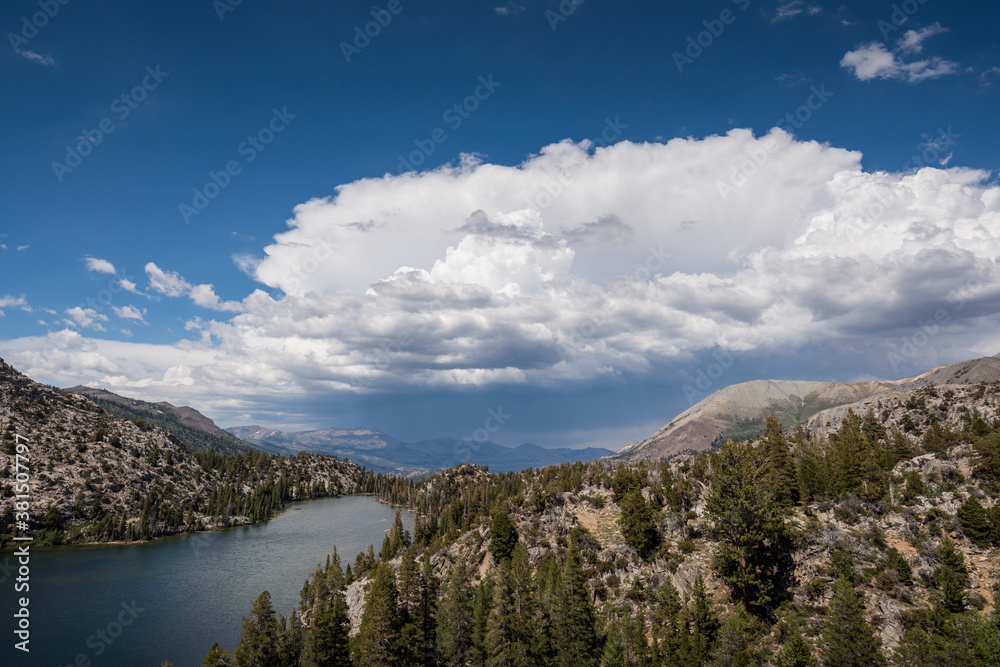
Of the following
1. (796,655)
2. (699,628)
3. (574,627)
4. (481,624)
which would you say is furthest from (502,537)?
(796,655)

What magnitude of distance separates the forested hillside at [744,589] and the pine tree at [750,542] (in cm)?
21

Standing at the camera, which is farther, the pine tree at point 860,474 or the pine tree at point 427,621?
the pine tree at point 860,474

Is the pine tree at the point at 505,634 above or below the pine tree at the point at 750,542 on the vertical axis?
below

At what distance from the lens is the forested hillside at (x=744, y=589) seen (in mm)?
49844

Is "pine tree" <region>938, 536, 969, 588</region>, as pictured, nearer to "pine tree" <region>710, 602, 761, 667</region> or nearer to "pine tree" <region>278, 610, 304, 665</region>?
"pine tree" <region>710, 602, 761, 667</region>

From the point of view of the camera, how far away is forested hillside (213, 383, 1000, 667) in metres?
49.8

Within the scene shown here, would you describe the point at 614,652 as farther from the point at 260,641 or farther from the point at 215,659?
the point at 215,659

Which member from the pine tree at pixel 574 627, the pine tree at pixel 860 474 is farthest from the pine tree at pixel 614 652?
the pine tree at pixel 860 474

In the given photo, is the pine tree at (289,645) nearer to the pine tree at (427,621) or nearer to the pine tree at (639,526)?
the pine tree at (427,621)

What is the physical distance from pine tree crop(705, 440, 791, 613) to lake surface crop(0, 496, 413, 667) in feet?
295

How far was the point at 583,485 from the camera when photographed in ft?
380

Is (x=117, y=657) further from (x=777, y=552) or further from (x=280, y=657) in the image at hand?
(x=777, y=552)

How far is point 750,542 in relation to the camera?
209 ft

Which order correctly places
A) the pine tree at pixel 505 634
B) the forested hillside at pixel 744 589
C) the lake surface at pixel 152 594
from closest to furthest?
the forested hillside at pixel 744 589, the pine tree at pixel 505 634, the lake surface at pixel 152 594
